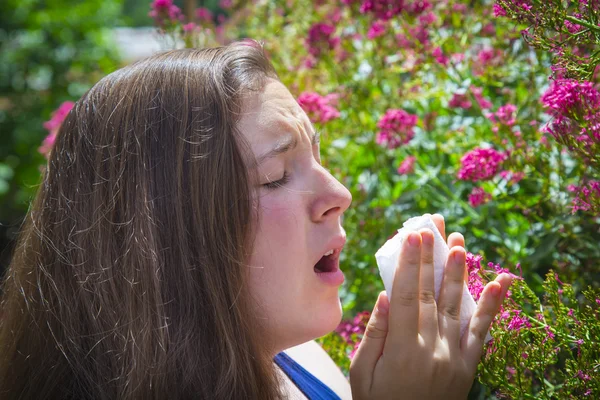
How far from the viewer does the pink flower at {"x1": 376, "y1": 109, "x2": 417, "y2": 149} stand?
1.92 meters

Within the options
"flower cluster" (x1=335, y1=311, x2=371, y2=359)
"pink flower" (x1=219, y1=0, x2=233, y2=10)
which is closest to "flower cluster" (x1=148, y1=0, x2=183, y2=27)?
"pink flower" (x1=219, y1=0, x2=233, y2=10)

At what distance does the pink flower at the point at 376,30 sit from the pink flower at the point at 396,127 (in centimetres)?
37

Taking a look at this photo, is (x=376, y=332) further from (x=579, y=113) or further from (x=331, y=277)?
(x=579, y=113)

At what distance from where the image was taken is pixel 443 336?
46.1 inches

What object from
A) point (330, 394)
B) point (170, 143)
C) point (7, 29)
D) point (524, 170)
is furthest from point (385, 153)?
point (7, 29)

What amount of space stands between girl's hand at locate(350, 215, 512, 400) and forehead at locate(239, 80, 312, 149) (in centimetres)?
32

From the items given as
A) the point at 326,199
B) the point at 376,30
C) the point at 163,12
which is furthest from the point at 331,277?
the point at 163,12

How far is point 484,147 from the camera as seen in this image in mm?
1709

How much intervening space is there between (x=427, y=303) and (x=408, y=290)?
55mm

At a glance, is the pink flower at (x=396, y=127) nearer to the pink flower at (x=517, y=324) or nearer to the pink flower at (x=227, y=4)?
the pink flower at (x=517, y=324)

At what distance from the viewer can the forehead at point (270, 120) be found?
1.23 meters

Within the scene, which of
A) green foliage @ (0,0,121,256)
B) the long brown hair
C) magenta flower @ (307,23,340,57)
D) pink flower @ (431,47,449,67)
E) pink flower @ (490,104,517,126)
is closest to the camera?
the long brown hair

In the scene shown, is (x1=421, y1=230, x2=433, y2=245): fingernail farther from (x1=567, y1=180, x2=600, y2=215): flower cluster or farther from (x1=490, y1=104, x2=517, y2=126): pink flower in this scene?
(x1=490, y1=104, x2=517, y2=126): pink flower

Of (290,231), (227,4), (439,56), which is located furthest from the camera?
(227,4)
